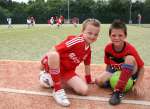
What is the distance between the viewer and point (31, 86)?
5523mm

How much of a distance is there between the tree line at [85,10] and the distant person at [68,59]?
57.1 metres

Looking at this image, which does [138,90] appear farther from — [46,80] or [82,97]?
[46,80]

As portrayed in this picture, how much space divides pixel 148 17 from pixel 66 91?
197 ft

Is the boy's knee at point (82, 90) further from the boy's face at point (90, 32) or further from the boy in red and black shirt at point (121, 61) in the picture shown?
the boy's face at point (90, 32)

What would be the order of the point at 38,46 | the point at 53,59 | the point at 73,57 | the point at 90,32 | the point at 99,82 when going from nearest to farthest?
the point at 53,59, the point at 90,32, the point at 73,57, the point at 99,82, the point at 38,46

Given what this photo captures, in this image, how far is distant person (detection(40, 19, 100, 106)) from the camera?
493 centimetres

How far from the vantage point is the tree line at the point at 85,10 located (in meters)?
63.8

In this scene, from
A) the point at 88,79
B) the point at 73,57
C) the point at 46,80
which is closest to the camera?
the point at 73,57

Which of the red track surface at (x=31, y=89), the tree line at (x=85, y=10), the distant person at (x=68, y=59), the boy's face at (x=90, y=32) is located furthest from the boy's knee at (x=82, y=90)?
the tree line at (x=85, y=10)

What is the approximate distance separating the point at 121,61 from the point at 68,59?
2.53 ft

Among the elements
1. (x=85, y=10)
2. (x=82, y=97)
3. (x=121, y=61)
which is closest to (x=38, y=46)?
(x=121, y=61)

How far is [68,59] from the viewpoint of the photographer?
5.18 metres

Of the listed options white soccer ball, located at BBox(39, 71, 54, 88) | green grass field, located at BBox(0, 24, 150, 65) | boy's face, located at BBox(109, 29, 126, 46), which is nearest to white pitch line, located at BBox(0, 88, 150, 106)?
white soccer ball, located at BBox(39, 71, 54, 88)

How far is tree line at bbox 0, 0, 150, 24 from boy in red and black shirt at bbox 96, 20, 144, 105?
57.2 metres
